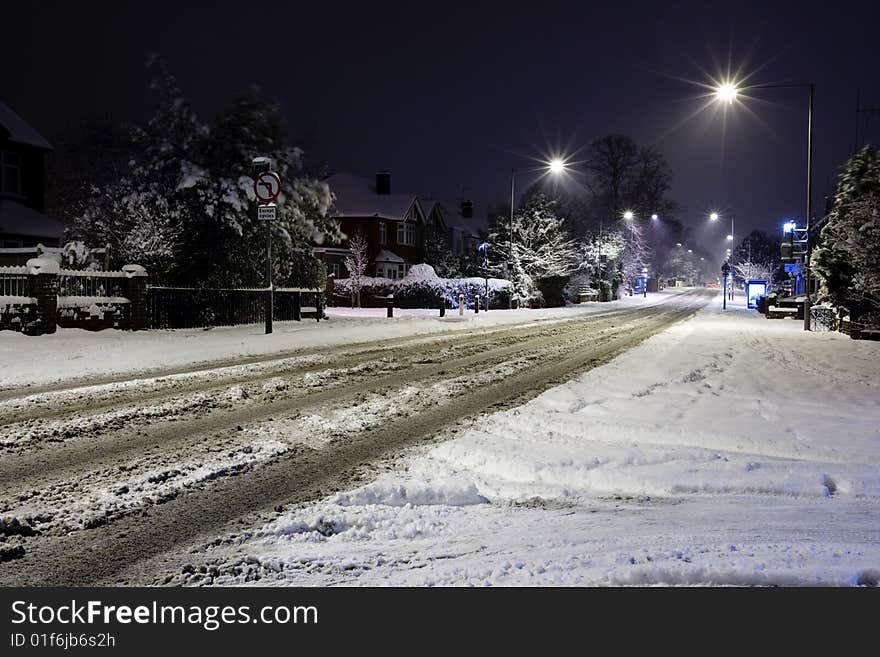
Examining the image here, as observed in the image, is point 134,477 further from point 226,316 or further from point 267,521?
point 226,316

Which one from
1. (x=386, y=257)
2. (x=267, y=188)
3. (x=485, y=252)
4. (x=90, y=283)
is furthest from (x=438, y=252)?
(x=90, y=283)

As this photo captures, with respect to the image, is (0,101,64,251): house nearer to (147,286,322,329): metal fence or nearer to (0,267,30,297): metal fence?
(147,286,322,329): metal fence

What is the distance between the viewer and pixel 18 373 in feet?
34.0

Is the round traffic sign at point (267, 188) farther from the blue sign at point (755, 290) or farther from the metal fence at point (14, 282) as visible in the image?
the blue sign at point (755, 290)

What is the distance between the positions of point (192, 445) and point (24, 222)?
26184 millimetres

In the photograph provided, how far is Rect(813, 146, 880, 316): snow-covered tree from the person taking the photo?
1642 centimetres

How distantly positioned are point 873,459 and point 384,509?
4.17 meters

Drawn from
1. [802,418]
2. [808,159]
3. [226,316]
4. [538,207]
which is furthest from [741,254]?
[802,418]

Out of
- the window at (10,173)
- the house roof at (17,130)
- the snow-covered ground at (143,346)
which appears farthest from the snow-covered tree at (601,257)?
the window at (10,173)

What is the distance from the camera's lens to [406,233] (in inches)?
2346

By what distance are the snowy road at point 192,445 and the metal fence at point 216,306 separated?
8.23m

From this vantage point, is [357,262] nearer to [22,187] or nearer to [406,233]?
[406,233]

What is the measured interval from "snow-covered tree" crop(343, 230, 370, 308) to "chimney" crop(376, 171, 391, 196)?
6.75 m

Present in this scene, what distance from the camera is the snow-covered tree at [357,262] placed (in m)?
42.4
